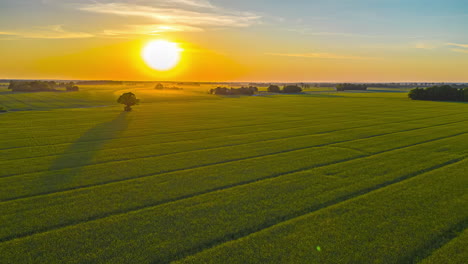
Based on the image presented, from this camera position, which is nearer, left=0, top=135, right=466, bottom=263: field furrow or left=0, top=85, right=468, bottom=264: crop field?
left=0, top=85, right=468, bottom=264: crop field

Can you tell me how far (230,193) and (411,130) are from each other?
31.4m

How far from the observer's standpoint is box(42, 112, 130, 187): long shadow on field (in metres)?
19.4

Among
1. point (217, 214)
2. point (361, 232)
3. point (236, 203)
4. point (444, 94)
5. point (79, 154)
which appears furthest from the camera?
point (444, 94)

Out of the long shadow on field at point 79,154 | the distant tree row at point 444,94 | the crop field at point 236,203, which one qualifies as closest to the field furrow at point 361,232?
the crop field at point 236,203

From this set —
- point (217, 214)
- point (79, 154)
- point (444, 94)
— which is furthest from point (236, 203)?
point (444, 94)

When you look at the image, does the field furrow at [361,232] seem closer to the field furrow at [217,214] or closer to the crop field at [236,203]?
the crop field at [236,203]

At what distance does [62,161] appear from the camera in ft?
77.6

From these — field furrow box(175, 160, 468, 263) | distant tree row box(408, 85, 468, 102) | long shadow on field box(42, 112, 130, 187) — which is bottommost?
distant tree row box(408, 85, 468, 102)

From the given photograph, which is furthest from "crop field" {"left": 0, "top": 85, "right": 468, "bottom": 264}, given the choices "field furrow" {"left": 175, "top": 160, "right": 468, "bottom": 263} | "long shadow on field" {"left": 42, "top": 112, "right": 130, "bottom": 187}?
"long shadow on field" {"left": 42, "top": 112, "right": 130, "bottom": 187}

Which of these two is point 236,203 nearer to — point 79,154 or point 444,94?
point 79,154

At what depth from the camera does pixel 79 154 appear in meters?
26.0

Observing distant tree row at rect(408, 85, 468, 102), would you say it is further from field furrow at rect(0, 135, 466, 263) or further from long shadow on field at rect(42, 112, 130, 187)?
long shadow on field at rect(42, 112, 130, 187)

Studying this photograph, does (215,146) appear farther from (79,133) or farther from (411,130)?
(411,130)

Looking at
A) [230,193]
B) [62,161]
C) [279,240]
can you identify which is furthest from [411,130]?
[62,161]
